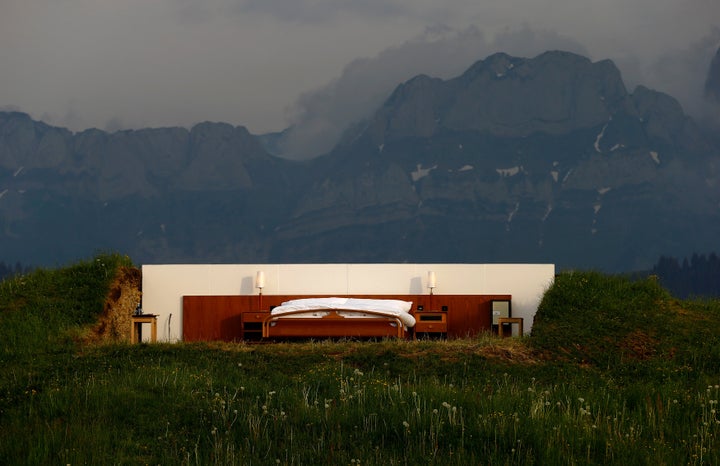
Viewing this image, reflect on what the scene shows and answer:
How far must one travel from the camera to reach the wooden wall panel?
1570 cm

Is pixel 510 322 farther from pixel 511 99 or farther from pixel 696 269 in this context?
pixel 511 99

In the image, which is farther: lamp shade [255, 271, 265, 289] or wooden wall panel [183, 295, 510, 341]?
wooden wall panel [183, 295, 510, 341]

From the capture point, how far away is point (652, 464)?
6.37 metres

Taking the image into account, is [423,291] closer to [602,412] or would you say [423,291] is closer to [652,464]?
[602,412]

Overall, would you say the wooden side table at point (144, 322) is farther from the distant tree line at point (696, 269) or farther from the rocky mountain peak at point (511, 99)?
the rocky mountain peak at point (511, 99)

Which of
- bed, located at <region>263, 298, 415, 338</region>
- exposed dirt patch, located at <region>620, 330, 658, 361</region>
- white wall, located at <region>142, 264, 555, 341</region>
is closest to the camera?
exposed dirt patch, located at <region>620, 330, 658, 361</region>

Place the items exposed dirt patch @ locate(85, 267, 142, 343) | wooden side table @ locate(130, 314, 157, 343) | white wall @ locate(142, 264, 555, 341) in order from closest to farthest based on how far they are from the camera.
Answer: exposed dirt patch @ locate(85, 267, 142, 343) < wooden side table @ locate(130, 314, 157, 343) < white wall @ locate(142, 264, 555, 341)

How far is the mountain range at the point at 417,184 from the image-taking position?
62312 mm

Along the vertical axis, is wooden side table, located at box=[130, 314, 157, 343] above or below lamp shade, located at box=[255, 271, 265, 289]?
below

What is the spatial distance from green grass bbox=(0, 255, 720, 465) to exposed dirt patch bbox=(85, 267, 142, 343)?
24cm

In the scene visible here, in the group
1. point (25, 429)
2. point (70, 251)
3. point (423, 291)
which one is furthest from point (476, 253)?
point (25, 429)

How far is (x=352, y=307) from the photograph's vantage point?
1382cm

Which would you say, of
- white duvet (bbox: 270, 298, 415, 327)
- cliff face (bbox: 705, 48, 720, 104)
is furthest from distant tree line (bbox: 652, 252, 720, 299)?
white duvet (bbox: 270, 298, 415, 327)

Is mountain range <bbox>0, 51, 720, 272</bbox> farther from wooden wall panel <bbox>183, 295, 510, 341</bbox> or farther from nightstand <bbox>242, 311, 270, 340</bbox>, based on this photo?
nightstand <bbox>242, 311, 270, 340</bbox>
